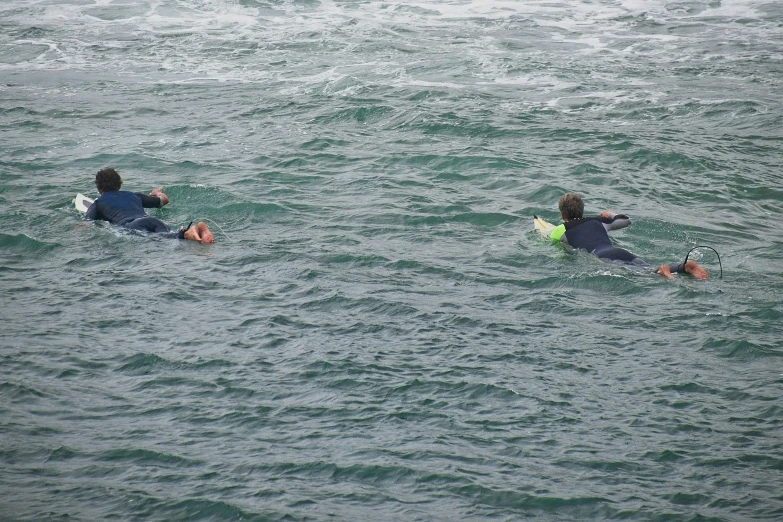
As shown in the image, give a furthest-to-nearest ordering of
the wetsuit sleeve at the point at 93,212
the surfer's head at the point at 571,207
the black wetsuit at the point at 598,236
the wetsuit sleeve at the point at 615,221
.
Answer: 1. the wetsuit sleeve at the point at 93,212
2. the wetsuit sleeve at the point at 615,221
3. the surfer's head at the point at 571,207
4. the black wetsuit at the point at 598,236

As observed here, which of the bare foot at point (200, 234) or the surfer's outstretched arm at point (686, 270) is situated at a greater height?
the bare foot at point (200, 234)

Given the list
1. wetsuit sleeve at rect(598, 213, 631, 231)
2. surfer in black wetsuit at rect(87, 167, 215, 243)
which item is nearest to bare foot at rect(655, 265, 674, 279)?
wetsuit sleeve at rect(598, 213, 631, 231)

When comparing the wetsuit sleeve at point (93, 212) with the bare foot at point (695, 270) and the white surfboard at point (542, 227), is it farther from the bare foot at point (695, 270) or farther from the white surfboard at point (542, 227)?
→ the bare foot at point (695, 270)

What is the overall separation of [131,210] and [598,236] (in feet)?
22.2

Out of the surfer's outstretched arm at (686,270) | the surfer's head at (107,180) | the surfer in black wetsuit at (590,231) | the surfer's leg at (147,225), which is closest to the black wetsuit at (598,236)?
the surfer in black wetsuit at (590,231)

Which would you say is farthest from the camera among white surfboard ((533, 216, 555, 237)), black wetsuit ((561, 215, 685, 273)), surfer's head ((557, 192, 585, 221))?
white surfboard ((533, 216, 555, 237))

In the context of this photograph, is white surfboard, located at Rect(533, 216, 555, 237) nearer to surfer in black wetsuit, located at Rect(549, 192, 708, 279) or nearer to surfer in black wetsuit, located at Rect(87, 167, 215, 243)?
surfer in black wetsuit, located at Rect(549, 192, 708, 279)

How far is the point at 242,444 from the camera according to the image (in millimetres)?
8219

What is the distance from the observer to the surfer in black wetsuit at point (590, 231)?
12320mm

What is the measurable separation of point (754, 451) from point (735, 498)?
787mm

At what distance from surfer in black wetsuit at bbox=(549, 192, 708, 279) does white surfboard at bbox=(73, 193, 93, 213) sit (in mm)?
7124

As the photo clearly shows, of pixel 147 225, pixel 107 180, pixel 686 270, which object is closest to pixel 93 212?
pixel 107 180

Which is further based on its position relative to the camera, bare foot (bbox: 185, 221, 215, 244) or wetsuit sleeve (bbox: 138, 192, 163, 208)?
wetsuit sleeve (bbox: 138, 192, 163, 208)

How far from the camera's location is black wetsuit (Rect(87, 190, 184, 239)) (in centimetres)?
1341
